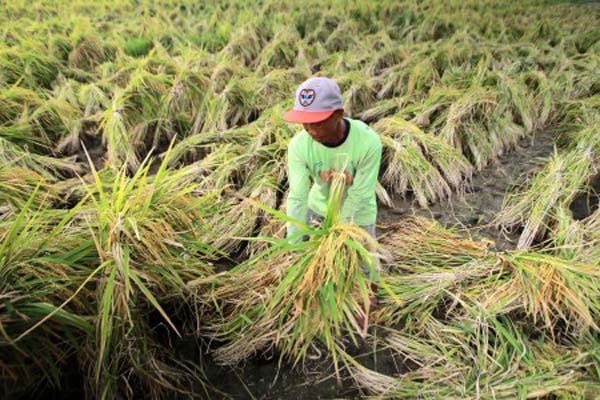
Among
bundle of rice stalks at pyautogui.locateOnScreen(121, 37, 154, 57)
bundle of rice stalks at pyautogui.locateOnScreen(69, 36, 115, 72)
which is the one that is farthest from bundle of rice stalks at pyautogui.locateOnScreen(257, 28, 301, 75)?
bundle of rice stalks at pyautogui.locateOnScreen(69, 36, 115, 72)

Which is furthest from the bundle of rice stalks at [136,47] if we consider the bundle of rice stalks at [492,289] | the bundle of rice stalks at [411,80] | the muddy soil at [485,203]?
the bundle of rice stalks at [492,289]

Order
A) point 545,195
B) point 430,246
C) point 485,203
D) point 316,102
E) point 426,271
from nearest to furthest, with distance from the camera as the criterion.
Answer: point 316,102, point 426,271, point 430,246, point 545,195, point 485,203

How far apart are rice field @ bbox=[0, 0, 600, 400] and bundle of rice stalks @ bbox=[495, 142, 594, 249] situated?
0.7 inches

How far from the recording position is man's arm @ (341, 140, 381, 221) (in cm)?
163

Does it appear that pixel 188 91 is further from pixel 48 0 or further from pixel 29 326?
pixel 48 0

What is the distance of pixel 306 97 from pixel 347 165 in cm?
34

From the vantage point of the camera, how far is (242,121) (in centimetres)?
374

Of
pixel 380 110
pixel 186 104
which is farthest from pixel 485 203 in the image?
pixel 186 104

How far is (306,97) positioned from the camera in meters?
1.46

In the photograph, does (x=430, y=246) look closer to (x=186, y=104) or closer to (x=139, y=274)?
(x=139, y=274)

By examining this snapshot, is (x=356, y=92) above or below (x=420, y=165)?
above

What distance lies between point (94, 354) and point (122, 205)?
511mm

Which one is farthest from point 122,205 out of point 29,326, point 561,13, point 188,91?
point 561,13

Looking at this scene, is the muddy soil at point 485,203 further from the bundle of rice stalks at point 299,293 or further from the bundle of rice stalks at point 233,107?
the bundle of rice stalks at point 233,107
